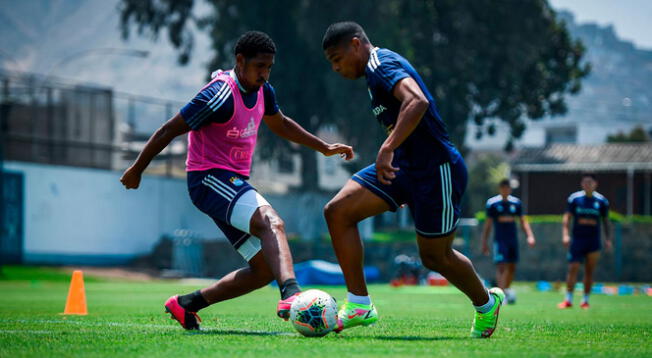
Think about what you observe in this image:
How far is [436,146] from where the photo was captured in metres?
7.19

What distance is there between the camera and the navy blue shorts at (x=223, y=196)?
7461mm

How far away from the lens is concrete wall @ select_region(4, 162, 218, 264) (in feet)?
115

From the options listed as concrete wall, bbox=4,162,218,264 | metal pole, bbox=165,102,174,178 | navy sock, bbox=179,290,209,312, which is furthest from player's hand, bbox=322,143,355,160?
metal pole, bbox=165,102,174,178

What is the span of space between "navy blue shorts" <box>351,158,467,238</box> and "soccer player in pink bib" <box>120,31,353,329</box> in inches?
35.4

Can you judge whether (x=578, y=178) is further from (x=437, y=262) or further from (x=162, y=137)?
(x=162, y=137)

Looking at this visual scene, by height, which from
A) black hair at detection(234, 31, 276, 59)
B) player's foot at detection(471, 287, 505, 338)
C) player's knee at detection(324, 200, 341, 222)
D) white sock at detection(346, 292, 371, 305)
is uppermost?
black hair at detection(234, 31, 276, 59)

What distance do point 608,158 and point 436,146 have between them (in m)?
54.6

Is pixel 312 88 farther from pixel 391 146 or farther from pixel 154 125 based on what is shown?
pixel 391 146

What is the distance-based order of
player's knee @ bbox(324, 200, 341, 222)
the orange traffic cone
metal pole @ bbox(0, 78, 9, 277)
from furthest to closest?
metal pole @ bbox(0, 78, 9, 277)
the orange traffic cone
player's knee @ bbox(324, 200, 341, 222)

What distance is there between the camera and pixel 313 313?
6840 millimetres

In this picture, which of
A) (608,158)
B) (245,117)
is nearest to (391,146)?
(245,117)

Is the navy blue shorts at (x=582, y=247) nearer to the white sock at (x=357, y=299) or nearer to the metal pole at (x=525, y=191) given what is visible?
the white sock at (x=357, y=299)

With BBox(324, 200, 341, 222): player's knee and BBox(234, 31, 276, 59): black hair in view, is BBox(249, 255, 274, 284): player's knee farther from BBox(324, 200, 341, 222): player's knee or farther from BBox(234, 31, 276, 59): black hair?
BBox(234, 31, 276, 59): black hair

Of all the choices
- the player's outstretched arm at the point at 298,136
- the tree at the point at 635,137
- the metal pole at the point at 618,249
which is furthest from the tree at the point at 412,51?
the tree at the point at 635,137
